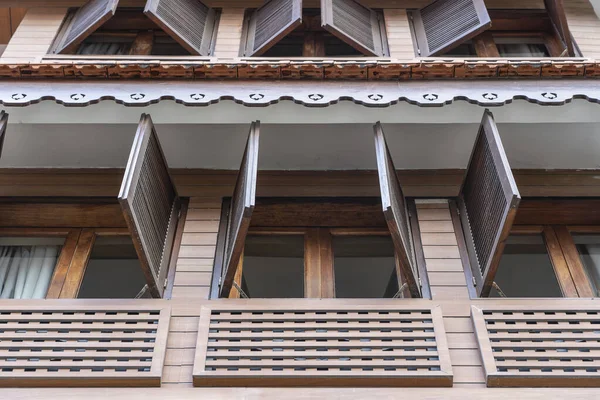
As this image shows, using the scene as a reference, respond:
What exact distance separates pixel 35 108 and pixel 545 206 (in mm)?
4954

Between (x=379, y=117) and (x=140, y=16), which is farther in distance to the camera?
(x=140, y=16)

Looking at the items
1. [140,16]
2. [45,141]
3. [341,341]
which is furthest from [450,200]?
[140,16]

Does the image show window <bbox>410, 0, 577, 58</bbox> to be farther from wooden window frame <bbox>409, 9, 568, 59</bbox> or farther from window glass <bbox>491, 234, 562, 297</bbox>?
window glass <bbox>491, 234, 562, 297</bbox>

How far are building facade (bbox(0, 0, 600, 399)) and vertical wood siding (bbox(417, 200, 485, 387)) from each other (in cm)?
2

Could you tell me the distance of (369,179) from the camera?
24.3 feet

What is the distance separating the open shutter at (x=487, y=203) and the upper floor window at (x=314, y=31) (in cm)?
252

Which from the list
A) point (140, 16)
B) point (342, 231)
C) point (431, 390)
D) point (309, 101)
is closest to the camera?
point (431, 390)

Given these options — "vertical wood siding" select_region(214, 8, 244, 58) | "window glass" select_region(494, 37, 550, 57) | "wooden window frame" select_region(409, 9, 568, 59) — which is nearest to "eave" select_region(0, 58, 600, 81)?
"vertical wood siding" select_region(214, 8, 244, 58)

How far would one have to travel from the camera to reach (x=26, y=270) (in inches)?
267

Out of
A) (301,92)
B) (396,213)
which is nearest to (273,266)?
(396,213)

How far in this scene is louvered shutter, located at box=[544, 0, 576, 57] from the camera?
8711mm

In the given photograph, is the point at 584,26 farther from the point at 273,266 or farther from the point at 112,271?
the point at 112,271

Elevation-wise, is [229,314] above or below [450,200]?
below

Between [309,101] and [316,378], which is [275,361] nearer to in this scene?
[316,378]
